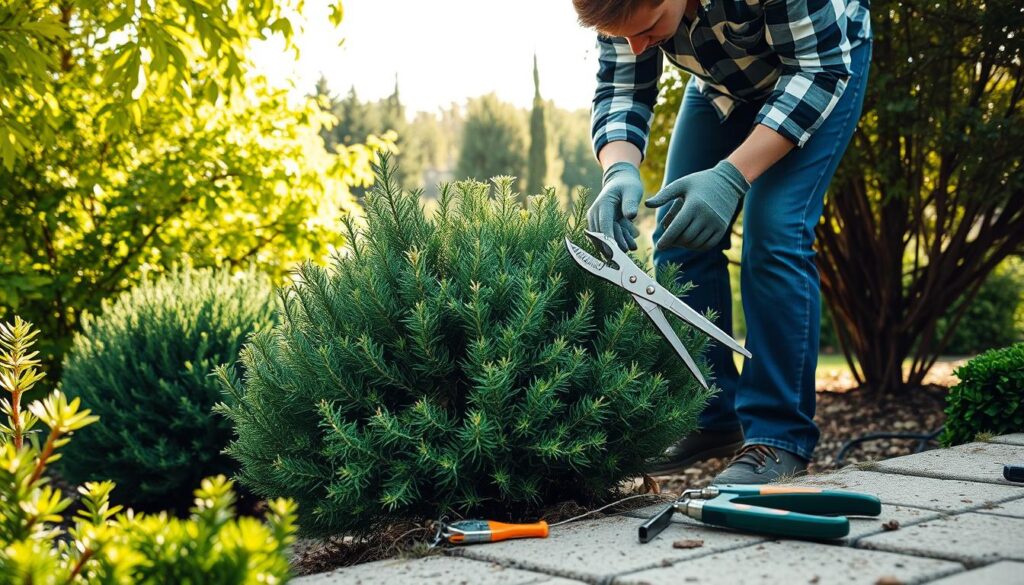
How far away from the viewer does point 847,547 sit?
1.59m

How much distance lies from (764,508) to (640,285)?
22.5 inches

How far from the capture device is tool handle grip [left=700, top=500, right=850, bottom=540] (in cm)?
158

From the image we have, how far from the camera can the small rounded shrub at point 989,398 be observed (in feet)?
9.46

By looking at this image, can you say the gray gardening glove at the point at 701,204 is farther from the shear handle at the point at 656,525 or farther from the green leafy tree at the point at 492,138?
the green leafy tree at the point at 492,138

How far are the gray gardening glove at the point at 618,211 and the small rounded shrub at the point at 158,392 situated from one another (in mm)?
1705

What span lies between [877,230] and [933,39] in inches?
47.0

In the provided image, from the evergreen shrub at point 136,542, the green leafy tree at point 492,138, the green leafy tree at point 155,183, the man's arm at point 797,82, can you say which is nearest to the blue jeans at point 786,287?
the man's arm at point 797,82

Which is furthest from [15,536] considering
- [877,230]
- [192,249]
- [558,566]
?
[877,230]

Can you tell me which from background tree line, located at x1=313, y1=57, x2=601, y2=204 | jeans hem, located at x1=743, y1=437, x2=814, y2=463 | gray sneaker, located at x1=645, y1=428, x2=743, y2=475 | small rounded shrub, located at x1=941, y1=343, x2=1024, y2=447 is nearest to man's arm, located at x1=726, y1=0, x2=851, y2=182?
jeans hem, located at x1=743, y1=437, x2=814, y2=463

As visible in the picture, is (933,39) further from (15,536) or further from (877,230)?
(15,536)

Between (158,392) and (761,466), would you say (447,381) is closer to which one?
(761,466)

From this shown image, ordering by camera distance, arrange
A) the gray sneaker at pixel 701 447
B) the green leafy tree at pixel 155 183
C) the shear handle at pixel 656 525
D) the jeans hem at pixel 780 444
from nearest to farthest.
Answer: the shear handle at pixel 656 525 → the jeans hem at pixel 780 444 → the gray sneaker at pixel 701 447 → the green leafy tree at pixel 155 183

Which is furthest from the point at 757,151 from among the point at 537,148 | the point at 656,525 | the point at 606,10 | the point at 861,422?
the point at 537,148

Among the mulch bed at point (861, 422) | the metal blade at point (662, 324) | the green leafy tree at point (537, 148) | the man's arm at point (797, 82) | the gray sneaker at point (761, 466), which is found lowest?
the mulch bed at point (861, 422)
